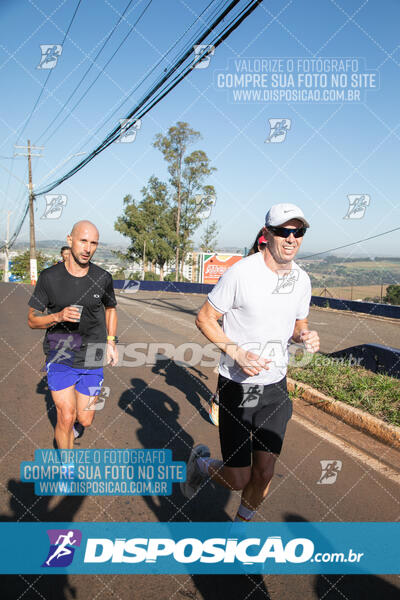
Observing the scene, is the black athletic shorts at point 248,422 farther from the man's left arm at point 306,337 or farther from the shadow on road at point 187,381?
the shadow on road at point 187,381

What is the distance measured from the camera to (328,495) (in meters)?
3.79

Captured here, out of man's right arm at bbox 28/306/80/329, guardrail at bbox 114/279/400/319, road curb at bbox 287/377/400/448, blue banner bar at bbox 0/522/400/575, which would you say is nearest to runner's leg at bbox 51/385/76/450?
man's right arm at bbox 28/306/80/329

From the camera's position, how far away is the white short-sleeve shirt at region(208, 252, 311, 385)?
9.14 feet

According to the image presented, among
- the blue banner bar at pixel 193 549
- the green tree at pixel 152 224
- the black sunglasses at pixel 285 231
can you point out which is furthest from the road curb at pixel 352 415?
the green tree at pixel 152 224

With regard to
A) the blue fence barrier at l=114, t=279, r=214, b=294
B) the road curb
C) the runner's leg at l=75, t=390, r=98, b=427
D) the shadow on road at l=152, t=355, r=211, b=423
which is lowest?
the blue fence barrier at l=114, t=279, r=214, b=294

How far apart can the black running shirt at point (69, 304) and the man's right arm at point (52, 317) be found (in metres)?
0.09

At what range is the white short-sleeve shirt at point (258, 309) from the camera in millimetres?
2787

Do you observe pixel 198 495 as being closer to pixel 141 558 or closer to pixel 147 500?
pixel 147 500

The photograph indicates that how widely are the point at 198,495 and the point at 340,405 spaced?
2.71 m

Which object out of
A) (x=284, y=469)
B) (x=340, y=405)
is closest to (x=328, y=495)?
(x=284, y=469)

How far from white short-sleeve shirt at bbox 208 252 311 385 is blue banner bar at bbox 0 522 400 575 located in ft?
3.77

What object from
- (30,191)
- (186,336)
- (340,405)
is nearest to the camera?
(340,405)

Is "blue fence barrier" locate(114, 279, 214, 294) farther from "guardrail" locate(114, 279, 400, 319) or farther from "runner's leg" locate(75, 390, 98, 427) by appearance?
"runner's leg" locate(75, 390, 98, 427)

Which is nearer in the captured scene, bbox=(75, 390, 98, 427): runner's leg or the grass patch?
bbox=(75, 390, 98, 427): runner's leg
